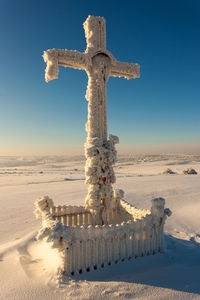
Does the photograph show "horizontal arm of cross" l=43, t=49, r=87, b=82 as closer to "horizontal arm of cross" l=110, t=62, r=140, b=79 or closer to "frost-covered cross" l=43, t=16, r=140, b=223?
"frost-covered cross" l=43, t=16, r=140, b=223

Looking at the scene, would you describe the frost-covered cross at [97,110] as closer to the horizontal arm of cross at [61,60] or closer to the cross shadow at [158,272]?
the horizontal arm of cross at [61,60]

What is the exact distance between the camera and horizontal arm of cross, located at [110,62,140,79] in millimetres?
5993

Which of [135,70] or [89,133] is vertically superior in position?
[135,70]

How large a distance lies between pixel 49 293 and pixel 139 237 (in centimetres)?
213

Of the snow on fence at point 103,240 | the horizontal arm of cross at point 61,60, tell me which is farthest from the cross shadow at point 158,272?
the horizontal arm of cross at point 61,60

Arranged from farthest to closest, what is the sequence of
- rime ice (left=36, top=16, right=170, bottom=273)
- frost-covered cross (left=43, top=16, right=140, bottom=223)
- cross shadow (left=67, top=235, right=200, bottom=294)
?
frost-covered cross (left=43, top=16, right=140, bottom=223), rime ice (left=36, top=16, right=170, bottom=273), cross shadow (left=67, top=235, right=200, bottom=294)

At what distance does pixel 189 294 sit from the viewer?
345 centimetres

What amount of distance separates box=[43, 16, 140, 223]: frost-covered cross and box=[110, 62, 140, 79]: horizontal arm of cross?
34mm

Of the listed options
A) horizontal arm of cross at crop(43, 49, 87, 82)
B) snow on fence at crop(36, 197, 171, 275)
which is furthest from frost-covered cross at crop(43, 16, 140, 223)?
→ snow on fence at crop(36, 197, 171, 275)

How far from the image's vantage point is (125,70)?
6105 millimetres

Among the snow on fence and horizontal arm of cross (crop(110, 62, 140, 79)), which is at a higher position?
horizontal arm of cross (crop(110, 62, 140, 79))

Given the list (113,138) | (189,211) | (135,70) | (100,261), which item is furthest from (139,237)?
(189,211)

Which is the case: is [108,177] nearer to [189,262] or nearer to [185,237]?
[189,262]

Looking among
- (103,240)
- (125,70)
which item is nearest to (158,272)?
(103,240)
